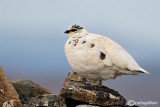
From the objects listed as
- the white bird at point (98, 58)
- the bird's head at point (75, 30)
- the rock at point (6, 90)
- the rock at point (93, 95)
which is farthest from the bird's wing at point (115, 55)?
the rock at point (6, 90)

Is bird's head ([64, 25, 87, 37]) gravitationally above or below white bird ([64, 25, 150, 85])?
above

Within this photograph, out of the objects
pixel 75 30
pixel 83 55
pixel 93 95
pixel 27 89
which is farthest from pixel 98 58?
pixel 27 89

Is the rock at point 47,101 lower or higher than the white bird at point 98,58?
lower

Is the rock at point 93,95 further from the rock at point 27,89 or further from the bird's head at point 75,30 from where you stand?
the rock at point 27,89

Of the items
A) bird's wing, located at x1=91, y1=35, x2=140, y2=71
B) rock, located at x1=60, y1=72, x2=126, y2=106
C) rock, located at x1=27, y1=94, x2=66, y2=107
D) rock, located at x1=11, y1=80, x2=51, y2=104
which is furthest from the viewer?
rock, located at x1=11, y1=80, x2=51, y2=104

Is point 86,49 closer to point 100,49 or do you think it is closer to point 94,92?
point 100,49

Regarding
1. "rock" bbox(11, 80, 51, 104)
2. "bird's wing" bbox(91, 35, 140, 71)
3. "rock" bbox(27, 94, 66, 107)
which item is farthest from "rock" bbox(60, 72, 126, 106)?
"rock" bbox(11, 80, 51, 104)

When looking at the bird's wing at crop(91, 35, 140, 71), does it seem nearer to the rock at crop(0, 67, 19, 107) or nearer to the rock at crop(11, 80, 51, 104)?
the rock at crop(0, 67, 19, 107)
